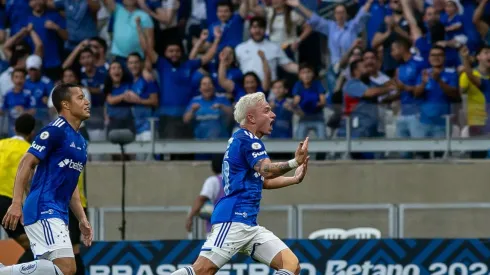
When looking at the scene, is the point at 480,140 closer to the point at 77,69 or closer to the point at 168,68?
the point at 168,68

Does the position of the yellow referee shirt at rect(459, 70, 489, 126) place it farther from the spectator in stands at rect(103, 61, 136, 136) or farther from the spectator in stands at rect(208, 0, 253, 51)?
the spectator in stands at rect(103, 61, 136, 136)

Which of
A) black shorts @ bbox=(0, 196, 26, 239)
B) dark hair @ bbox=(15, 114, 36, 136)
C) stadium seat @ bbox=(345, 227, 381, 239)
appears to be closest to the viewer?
black shorts @ bbox=(0, 196, 26, 239)

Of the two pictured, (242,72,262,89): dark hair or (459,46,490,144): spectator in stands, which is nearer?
(459,46,490,144): spectator in stands

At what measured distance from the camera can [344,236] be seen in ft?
54.0

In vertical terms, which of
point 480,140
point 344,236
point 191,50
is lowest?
point 344,236

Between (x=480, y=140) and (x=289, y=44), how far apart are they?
3.00m

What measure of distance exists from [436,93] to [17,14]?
21.0 ft

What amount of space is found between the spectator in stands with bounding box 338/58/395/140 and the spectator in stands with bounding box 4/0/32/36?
4.99m

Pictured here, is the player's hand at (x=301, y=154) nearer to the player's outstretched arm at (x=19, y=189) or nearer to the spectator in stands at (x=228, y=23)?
the player's outstretched arm at (x=19, y=189)

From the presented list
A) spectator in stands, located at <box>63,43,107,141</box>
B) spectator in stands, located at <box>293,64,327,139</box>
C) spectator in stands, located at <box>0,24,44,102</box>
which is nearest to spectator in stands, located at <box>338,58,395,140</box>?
spectator in stands, located at <box>293,64,327,139</box>

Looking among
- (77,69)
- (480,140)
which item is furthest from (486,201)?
(77,69)

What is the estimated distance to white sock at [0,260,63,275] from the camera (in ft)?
34.4

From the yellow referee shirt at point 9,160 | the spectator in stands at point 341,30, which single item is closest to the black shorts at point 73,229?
the yellow referee shirt at point 9,160

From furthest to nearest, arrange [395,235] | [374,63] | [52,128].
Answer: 1. [374,63]
2. [395,235]
3. [52,128]
